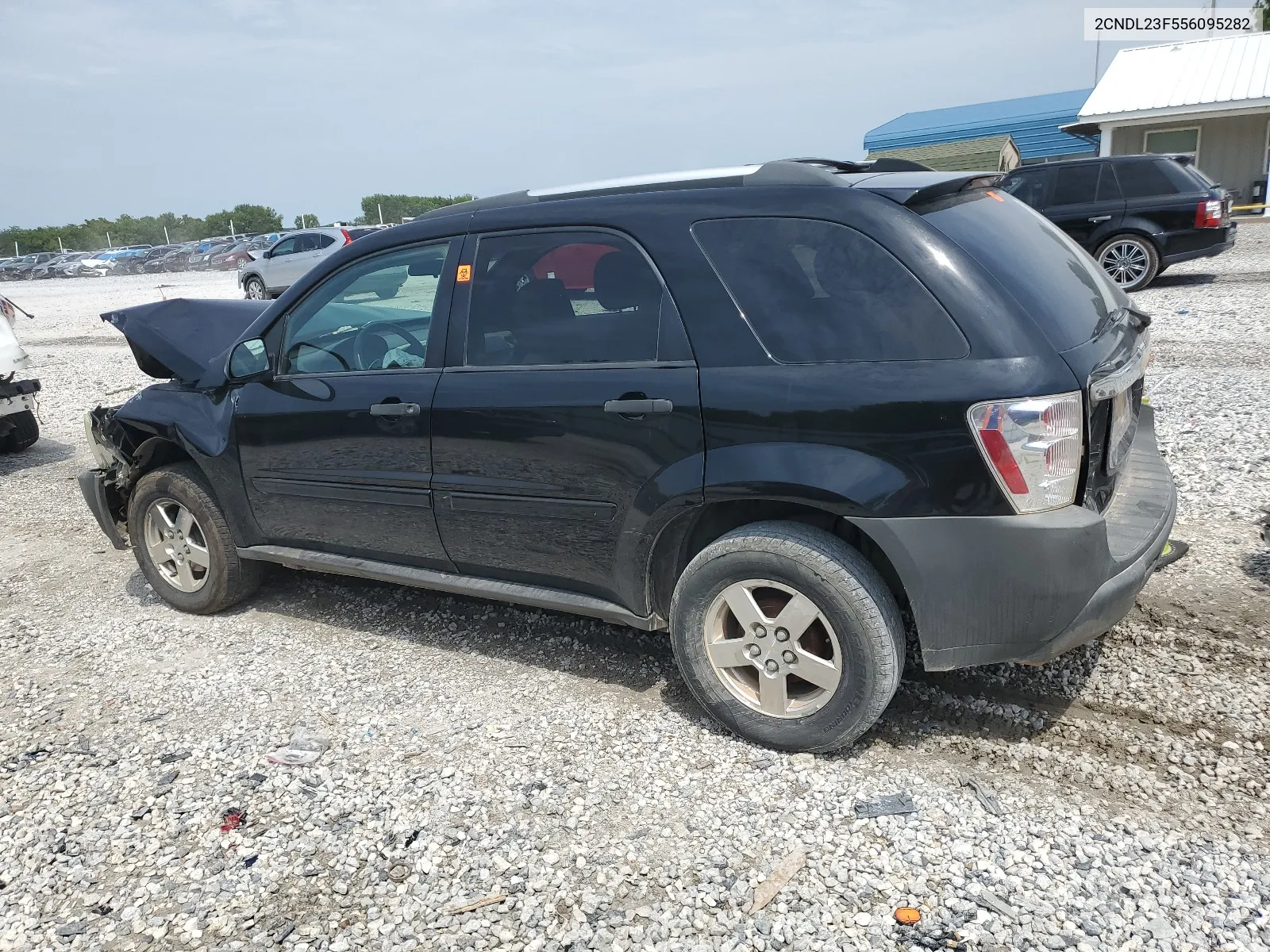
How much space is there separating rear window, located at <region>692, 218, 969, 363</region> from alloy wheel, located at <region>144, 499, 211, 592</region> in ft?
10.2

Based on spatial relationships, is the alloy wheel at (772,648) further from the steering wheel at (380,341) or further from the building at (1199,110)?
the building at (1199,110)

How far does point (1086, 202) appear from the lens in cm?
1314

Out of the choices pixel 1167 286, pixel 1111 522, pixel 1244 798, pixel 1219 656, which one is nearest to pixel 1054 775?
pixel 1244 798

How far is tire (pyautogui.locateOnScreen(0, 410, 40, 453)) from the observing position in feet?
28.7

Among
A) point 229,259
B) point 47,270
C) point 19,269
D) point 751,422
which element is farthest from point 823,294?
point 19,269

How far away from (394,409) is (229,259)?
41903 millimetres

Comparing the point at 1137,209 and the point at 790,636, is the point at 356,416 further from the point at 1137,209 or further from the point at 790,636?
the point at 1137,209

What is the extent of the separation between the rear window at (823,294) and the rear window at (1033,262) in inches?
10.1

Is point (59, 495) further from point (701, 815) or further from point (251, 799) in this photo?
point (701, 815)

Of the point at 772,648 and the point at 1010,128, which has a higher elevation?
the point at 1010,128

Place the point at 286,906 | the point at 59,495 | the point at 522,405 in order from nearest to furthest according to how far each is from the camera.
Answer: the point at 286,906
the point at 522,405
the point at 59,495

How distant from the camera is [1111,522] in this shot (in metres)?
3.13

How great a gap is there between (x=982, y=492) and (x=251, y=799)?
2.64m

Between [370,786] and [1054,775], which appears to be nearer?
[1054,775]
